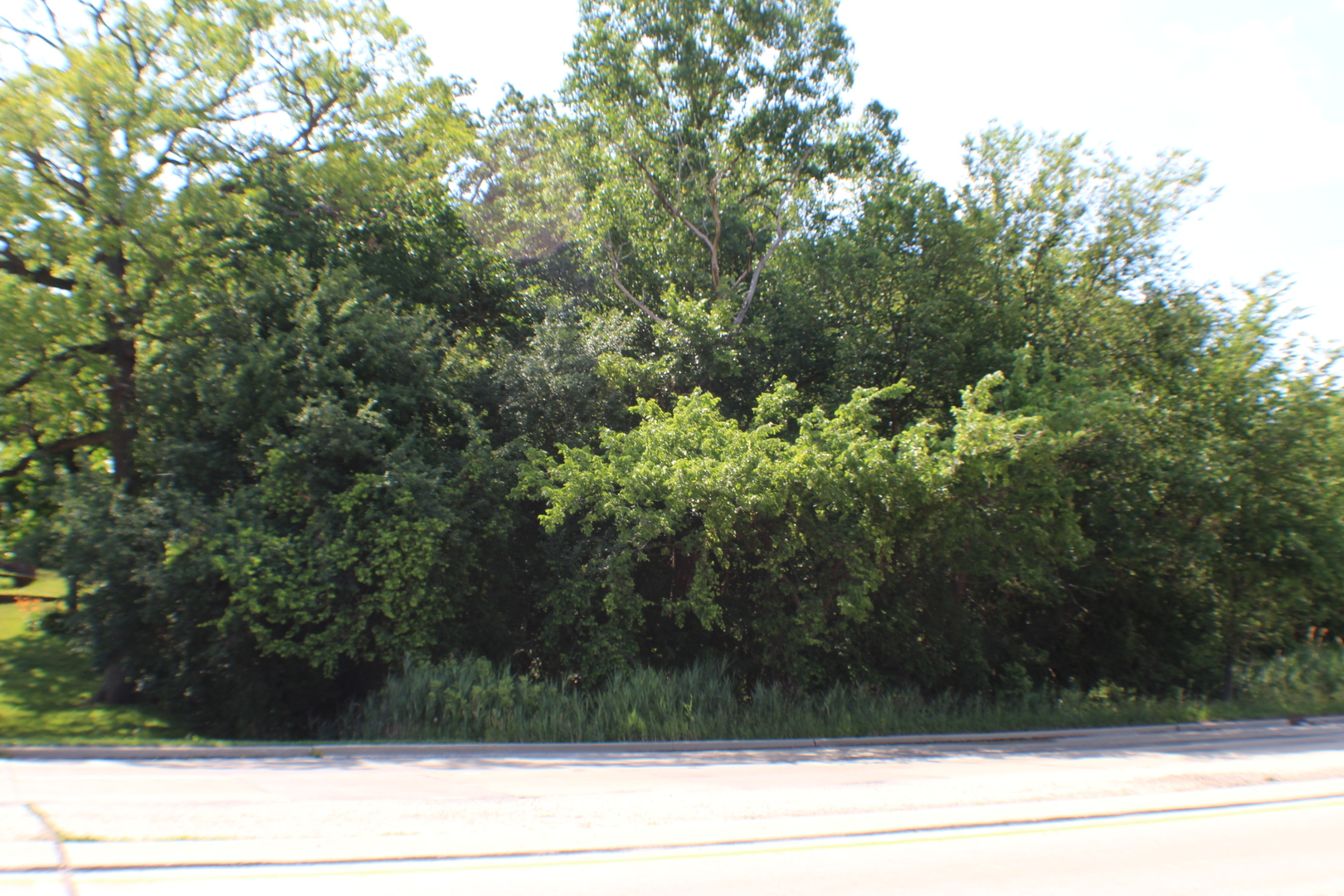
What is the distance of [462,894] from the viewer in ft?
14.4

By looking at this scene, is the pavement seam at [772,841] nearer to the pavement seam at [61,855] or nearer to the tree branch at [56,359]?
the pavement seam at [61,855]

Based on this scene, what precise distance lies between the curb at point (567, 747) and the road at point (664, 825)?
11 centimetres

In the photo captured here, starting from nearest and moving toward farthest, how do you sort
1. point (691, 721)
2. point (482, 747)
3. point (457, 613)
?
1. point (482, 747)
2. point (691, 721)
3. point (457, 613)

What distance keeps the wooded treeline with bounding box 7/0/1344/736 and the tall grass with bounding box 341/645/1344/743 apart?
0.73 m

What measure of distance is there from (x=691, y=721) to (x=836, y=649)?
10.3ft

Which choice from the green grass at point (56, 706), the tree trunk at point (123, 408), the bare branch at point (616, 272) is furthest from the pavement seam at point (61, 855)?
the bare branch at point (616, 272)

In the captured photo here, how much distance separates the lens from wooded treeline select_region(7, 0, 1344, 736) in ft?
37.6

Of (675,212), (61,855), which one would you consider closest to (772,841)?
(61,855)

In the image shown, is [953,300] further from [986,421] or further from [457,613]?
[457,613]

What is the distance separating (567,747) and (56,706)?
9.55 metres

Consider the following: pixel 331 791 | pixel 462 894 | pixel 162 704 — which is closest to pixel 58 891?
pixel 462 894

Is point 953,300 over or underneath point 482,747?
over

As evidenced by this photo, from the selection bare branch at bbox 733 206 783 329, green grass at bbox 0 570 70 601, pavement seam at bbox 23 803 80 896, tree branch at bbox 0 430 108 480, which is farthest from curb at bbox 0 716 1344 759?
green grass at bbox 0 570 70 601

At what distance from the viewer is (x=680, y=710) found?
11148mm
